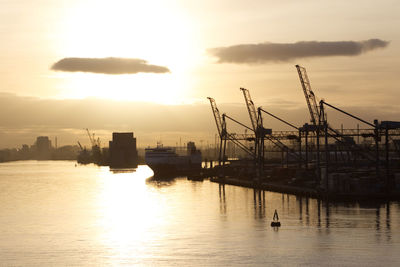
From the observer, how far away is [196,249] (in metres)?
61.6

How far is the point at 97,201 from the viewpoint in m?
117

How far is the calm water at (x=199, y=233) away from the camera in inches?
2269

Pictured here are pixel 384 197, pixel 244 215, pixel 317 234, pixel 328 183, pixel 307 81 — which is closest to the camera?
pixel 317 234

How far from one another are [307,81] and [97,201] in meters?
60.9

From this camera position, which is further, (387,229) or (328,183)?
(328,183)

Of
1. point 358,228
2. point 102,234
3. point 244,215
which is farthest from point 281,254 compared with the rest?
point 244,215

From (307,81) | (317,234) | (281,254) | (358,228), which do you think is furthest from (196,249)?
(307,81)

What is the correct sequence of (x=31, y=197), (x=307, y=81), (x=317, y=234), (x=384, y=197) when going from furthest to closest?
(x=307, y=81) → (x=31, y=197) → (x=384, y=197) → (x=317, y=234)

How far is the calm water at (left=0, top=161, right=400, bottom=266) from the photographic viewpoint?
57.6 metres

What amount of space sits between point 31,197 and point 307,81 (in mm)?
66769

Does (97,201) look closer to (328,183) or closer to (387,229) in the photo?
(328,183)

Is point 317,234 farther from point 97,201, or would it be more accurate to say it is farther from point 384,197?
point 97,201

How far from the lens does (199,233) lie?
235 ft

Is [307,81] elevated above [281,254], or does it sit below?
above
